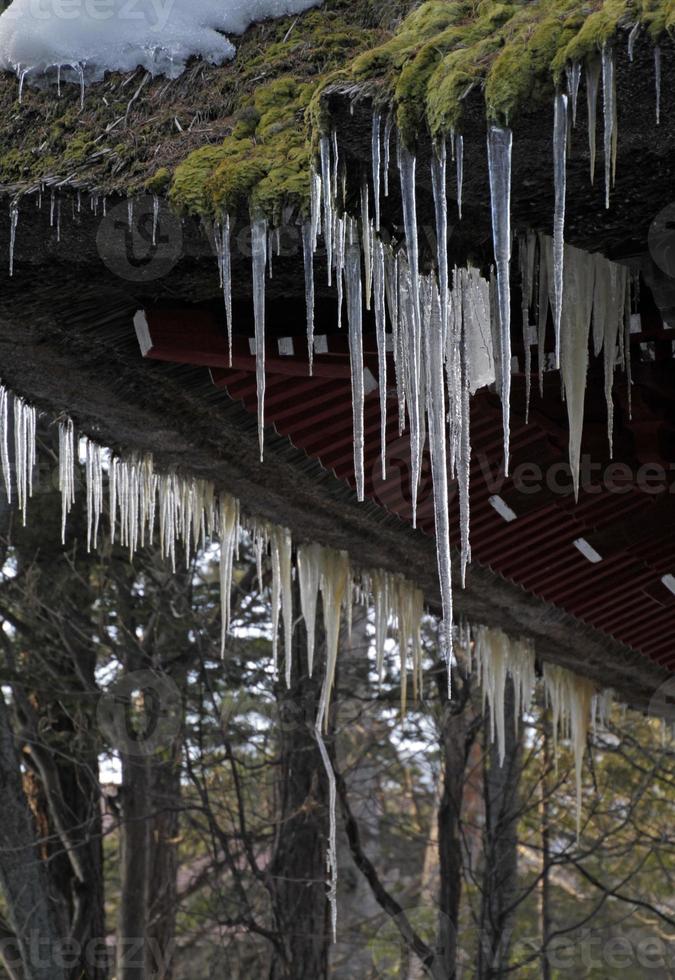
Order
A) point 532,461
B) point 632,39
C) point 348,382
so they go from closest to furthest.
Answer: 1. point 632,39
2. point 348,382
3. point 532,461

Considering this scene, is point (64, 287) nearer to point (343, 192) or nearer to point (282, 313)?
point (282, 313)

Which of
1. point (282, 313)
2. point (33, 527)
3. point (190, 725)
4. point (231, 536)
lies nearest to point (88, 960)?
point (190, 725)

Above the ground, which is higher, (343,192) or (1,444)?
(1,444)

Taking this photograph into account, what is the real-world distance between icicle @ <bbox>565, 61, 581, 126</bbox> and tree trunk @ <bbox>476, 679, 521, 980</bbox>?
646 centimetres

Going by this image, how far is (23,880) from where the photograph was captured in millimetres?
8391

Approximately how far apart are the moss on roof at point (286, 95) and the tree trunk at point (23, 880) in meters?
6.21

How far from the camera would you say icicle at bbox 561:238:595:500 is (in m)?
2.86

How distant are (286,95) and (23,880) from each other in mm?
6989

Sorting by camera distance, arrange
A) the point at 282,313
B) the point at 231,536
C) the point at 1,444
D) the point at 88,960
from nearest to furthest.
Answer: the point at 282,313 → the point at 1,444 → the point at 231,536 → the point at 88,960

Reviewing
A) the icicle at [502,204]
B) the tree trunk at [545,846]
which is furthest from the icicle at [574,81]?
the tree trunk at [545,846]

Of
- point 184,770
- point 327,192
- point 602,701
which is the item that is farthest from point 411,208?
point 184,770

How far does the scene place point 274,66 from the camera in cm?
274

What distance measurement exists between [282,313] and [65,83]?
2.53 ft

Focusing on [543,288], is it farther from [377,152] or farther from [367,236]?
[377,152]
